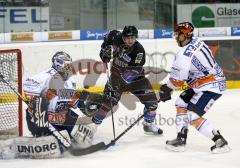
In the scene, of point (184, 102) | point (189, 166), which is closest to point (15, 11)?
point (184, 102)

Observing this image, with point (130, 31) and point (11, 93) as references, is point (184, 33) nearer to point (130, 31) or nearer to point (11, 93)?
point (130, 31)

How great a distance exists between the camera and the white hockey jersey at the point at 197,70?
13.2ft

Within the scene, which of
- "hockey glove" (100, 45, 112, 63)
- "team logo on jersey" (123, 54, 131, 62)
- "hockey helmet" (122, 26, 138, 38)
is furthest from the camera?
"hockey glove" (100, 45, 112, 63)

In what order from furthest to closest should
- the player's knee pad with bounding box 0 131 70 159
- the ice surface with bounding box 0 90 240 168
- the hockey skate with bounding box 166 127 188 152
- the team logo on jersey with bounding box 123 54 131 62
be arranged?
1. the team logo on jersey with bounding box 123 54 131 62
2. the hockey skate with bounding box 166 127 188 152
3. the player's knee pad with bounding box 0 131 70 159
4. the ice surface with bounding box 0 90 240 168

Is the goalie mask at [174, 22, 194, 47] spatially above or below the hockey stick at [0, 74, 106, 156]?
above

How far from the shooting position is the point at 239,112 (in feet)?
18.8

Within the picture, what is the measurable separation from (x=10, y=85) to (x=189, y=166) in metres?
1.55

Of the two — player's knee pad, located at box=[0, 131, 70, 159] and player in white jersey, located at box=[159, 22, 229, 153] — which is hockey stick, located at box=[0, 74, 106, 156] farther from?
player in white jersey, located at box=[159, 22, 229, 153]

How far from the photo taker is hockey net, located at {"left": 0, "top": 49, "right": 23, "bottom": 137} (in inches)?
180

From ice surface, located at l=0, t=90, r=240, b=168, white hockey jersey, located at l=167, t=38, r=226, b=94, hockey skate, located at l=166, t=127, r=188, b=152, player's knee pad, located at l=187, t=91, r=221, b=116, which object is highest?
white hockey jersey, located at l=167, t=38, r=226, b=94

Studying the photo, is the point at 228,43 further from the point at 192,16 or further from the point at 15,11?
the point at 15,11

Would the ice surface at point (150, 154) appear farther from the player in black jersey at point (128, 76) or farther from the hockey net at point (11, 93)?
the hockey net at point (11, 93)

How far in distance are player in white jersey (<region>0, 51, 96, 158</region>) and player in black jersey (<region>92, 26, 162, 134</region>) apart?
0.47 meters

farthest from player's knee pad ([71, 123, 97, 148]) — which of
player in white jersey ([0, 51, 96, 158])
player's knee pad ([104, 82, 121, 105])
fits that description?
player's knee pad ([104, 82, 121, 105])
